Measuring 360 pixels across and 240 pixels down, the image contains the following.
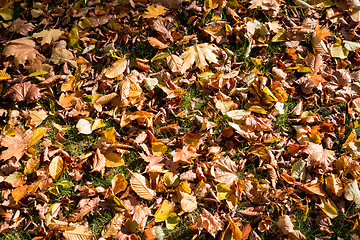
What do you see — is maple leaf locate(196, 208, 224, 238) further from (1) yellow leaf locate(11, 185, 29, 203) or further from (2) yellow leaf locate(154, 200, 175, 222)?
(1) yellow leaf locate(11, 185, 29, 203)

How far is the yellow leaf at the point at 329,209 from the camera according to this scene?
2.09m

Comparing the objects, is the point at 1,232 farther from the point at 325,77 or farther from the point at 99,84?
the point at 325,77

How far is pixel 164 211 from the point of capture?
2.08 m

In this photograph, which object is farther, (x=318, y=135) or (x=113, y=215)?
(x=318, y=135)

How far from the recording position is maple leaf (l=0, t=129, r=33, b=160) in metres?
2.25

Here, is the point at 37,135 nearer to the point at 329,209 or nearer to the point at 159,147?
the point at 159,147

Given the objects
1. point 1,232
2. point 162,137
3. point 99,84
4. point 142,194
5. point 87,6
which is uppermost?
point 87,6

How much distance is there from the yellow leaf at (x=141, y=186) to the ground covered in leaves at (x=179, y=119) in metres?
0.01

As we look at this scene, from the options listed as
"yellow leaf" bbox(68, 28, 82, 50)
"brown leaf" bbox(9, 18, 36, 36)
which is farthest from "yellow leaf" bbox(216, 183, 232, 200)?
"brown leaf" bbox(9, 18, 36, 36)

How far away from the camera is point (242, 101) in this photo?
2.49m

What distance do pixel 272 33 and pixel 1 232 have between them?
A: 8.94 ft

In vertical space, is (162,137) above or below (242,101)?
below

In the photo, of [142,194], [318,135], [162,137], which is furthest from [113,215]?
[318,135]

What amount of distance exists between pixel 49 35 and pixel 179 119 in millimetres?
1448
